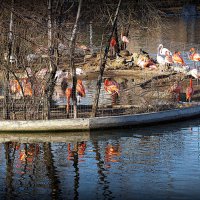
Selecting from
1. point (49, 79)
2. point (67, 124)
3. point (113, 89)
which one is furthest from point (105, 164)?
point (113, 89)

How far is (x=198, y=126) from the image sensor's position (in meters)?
18.3

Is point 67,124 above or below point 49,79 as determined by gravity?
below

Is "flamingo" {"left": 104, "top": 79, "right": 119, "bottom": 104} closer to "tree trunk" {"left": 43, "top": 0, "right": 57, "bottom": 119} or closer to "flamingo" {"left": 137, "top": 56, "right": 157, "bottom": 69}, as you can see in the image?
"tree trunk" {"left": 43, "top": 0, "right": 57, "bottom": 119}

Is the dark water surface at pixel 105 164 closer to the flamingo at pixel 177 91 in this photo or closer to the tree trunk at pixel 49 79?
the tree trunk at pixel 49 79

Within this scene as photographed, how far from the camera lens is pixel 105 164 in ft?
47.7

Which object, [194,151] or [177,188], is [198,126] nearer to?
[194,151]

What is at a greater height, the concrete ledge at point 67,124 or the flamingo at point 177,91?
the flamingo at point 177,91

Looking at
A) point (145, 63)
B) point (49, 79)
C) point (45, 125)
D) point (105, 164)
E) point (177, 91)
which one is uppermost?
point (145, 63)

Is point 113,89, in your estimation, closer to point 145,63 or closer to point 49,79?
point 49,79

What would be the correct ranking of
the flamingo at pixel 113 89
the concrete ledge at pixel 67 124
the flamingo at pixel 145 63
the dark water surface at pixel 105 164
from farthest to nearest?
1. the flamingo at pixel 145 63
2. the flamingo at pixel 113 89
3. the concrete ledge at pixel 67 124
4. the dark water surface at pixel 105 164

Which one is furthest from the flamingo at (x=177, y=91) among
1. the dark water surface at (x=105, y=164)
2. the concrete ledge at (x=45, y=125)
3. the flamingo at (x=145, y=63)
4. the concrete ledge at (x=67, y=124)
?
the flamingo at (x=145, y=63)

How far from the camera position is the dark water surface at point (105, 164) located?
1252 cm

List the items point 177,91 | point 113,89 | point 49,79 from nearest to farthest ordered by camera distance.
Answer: point 49,79 < point 113,89 < point 177,91

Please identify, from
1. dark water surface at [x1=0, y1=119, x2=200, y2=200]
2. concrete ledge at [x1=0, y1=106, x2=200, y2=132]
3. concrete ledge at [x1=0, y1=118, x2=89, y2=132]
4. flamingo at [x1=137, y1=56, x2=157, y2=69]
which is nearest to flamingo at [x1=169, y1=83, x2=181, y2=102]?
dark water surface at [x1=0, y1=119, x2=200, y2=200]
